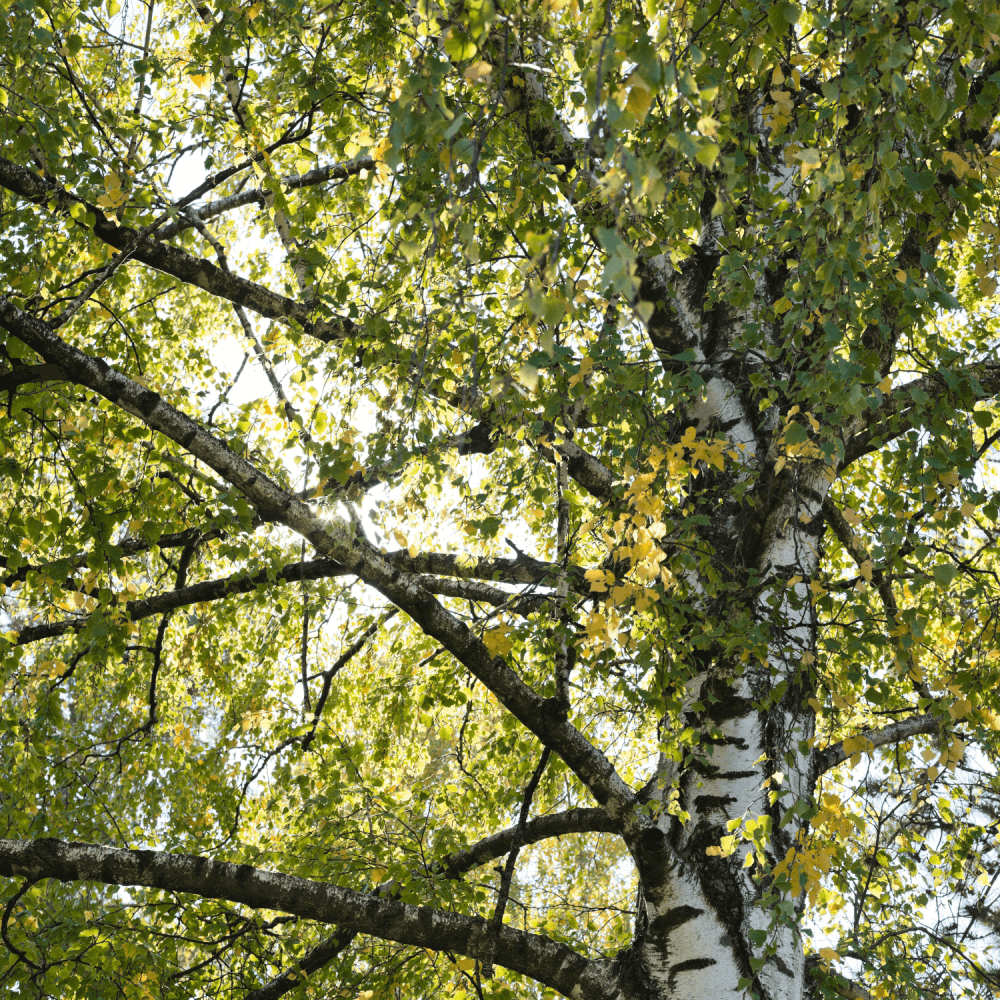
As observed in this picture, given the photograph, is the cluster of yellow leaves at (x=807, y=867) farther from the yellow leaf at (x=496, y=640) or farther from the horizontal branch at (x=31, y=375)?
the horizontal branch at (x=31, y=375)

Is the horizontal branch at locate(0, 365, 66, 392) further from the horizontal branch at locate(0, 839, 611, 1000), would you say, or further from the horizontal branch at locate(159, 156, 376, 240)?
the horizontal branch at locate(0, 839, 611, 1000)

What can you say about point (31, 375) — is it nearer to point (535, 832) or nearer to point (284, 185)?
point (284, 185)

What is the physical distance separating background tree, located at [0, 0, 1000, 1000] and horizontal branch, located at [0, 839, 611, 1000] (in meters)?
0.01

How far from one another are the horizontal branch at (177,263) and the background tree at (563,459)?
2 centimetres

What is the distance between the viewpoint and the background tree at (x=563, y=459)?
238 cm

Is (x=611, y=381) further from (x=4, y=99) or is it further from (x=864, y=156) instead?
(x=4, y=99)

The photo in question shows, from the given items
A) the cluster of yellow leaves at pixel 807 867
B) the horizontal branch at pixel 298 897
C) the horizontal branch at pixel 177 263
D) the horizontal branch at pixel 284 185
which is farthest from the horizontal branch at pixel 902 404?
the horizontal branch at pixel 284 185

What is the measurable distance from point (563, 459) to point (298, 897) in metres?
1.91

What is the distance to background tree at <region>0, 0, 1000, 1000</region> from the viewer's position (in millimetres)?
2383

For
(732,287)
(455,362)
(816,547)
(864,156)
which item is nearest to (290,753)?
(455,362)

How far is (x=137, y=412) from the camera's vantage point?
3.32 meters

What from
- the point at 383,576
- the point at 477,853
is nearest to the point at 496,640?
the point at 383,576

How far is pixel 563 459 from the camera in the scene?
11.3 feet

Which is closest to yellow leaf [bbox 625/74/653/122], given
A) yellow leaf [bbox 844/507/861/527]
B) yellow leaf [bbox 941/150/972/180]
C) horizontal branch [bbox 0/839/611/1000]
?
yellow leaf [bbox 941/150/972/180]
